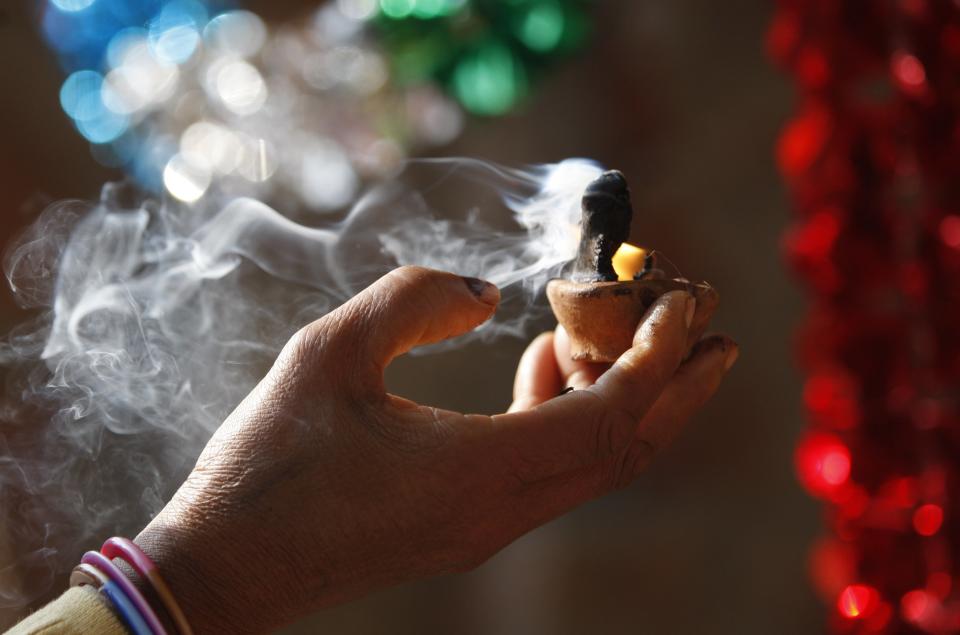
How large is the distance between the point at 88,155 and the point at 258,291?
182 centimetres

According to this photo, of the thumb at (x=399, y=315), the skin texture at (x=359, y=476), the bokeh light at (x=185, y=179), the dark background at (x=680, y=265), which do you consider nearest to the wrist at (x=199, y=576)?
the skin texture at (x=359, y=476)

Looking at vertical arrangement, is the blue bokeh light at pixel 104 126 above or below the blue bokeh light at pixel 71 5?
below

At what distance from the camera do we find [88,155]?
10.1ft

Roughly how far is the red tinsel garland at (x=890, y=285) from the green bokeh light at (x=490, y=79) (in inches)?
37.9

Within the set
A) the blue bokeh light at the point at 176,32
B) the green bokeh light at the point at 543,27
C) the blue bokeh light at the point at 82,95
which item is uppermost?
the blue bokeh light at the point at 176,32

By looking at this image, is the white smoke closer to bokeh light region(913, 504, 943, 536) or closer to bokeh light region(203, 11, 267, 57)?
bokeh light region(913, 504, 943, 536)

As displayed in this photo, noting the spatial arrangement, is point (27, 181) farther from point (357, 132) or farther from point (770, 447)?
point (770, 447)

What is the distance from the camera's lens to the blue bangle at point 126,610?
2.68 feet

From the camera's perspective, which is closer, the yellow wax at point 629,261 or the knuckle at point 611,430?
the knuckle at point 611,430

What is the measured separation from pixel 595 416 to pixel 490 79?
2.14 m

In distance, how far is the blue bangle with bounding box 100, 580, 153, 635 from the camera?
2.68ft

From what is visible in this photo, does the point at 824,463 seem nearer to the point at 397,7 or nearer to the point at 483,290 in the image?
the point at 483,290

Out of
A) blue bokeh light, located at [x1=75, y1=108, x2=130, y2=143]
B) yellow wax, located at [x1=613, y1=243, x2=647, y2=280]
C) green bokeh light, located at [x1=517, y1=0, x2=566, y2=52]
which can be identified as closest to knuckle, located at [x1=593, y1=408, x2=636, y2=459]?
yellow wax, located at [x1=613, y1=243, x2=647, y2=280]

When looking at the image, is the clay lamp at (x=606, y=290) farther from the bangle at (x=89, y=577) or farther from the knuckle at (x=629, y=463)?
the bangle at (x=89, y=577)
